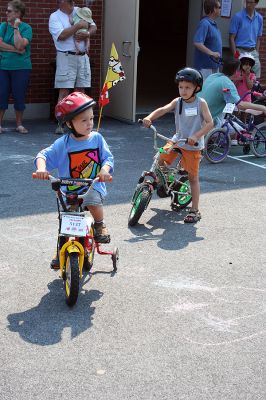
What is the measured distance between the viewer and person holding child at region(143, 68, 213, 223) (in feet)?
24.1

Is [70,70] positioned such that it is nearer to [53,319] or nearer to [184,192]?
[184,192]

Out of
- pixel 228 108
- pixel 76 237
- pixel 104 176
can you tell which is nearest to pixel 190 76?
pixel 104 176

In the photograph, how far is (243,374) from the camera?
4.57m

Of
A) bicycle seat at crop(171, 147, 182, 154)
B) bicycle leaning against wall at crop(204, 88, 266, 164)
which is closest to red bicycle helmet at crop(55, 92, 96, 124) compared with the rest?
bicycle seat at crop(171, 147, 182, 154)

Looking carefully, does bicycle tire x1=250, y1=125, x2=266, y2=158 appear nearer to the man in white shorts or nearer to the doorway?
the man in white shorts

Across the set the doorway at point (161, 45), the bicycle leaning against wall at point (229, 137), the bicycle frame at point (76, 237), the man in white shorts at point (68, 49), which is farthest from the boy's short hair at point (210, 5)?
the bicycle frame at point (76, 237)

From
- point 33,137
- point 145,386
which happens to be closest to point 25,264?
point 145,386

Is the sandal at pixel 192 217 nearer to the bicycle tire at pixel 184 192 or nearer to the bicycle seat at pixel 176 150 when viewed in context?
the bicycle tire at pixel 184 192

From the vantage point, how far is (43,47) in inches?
487

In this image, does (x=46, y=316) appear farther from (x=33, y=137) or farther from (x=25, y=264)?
(x=33, y=137)

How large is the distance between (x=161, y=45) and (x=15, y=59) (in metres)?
13.6

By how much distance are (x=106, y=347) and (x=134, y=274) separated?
4.35ft

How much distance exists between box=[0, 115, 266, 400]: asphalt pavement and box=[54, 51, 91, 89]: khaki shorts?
3312mm

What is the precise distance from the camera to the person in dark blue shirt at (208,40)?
11.9 m
